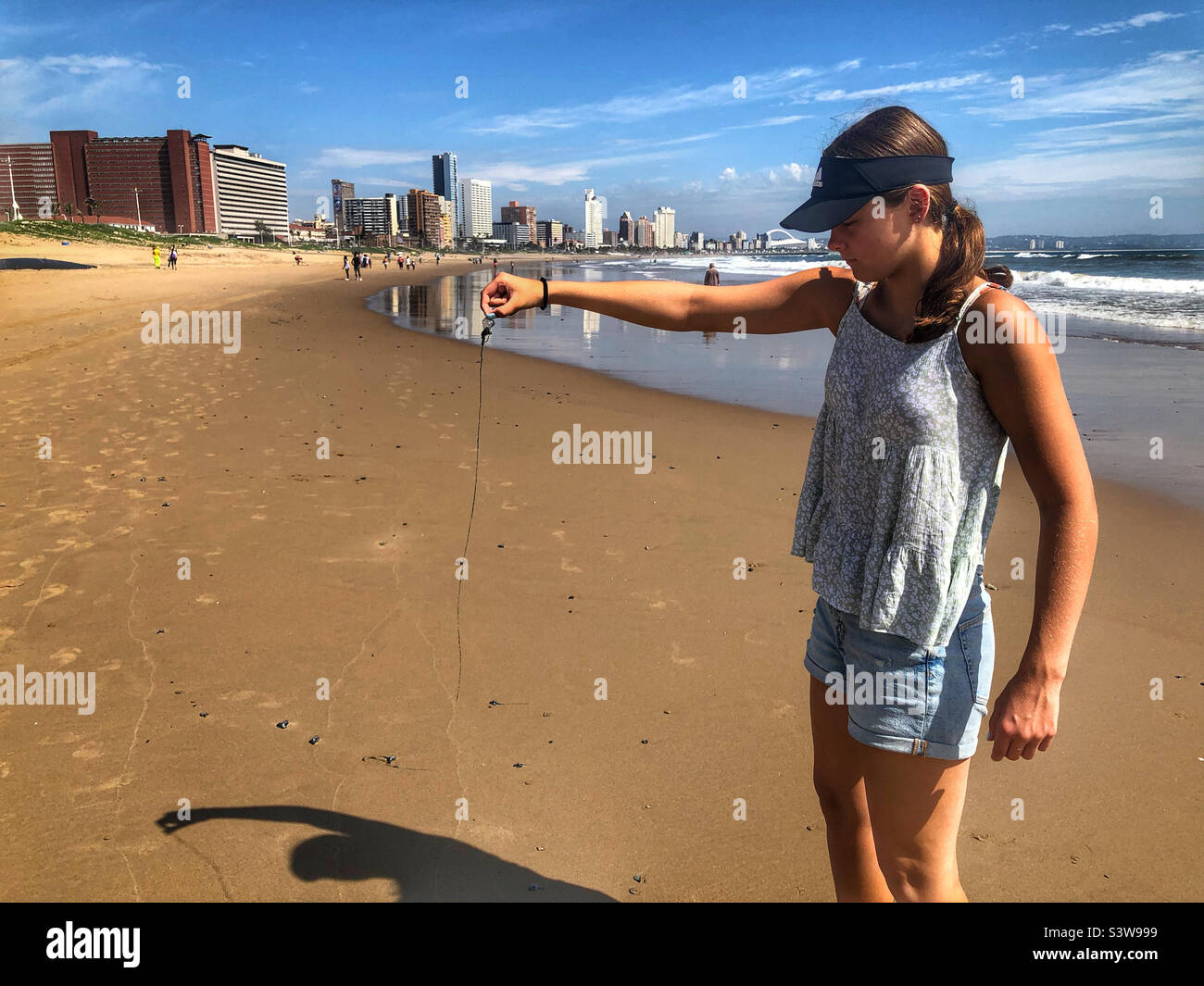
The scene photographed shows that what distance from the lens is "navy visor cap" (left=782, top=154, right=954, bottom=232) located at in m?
1.63

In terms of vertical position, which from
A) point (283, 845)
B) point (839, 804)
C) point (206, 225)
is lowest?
point (283, 845)

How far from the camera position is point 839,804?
A: 2.09 m

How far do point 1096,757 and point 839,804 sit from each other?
2214 mm

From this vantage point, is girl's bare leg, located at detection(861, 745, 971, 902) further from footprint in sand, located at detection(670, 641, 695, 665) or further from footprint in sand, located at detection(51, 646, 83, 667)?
footprint in sand, located at detection(51, 646, 83, 667)

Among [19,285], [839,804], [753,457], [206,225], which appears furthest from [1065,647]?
[206,225]

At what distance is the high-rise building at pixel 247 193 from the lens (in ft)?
536

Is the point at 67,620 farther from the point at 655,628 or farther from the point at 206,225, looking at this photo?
the point at 206,225

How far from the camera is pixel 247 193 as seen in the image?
6909 inches

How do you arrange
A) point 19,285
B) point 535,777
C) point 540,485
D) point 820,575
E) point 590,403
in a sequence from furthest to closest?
point 19,285 < point 590,403 < point 540,485 < point 535,777 < point 820,575

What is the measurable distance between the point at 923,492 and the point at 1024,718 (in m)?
0.51

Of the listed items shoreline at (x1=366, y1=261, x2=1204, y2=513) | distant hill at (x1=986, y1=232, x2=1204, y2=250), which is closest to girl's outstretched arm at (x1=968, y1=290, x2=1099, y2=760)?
shoreline at (x1=366, y1=261, x2=1204, y2=513)

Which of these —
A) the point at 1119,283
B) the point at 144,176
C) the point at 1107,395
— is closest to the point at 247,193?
the point at 144,176

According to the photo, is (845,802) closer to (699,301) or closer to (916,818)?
(916,818)

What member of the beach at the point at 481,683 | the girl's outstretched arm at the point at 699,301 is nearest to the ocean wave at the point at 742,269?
the beach at the point at 481,683
